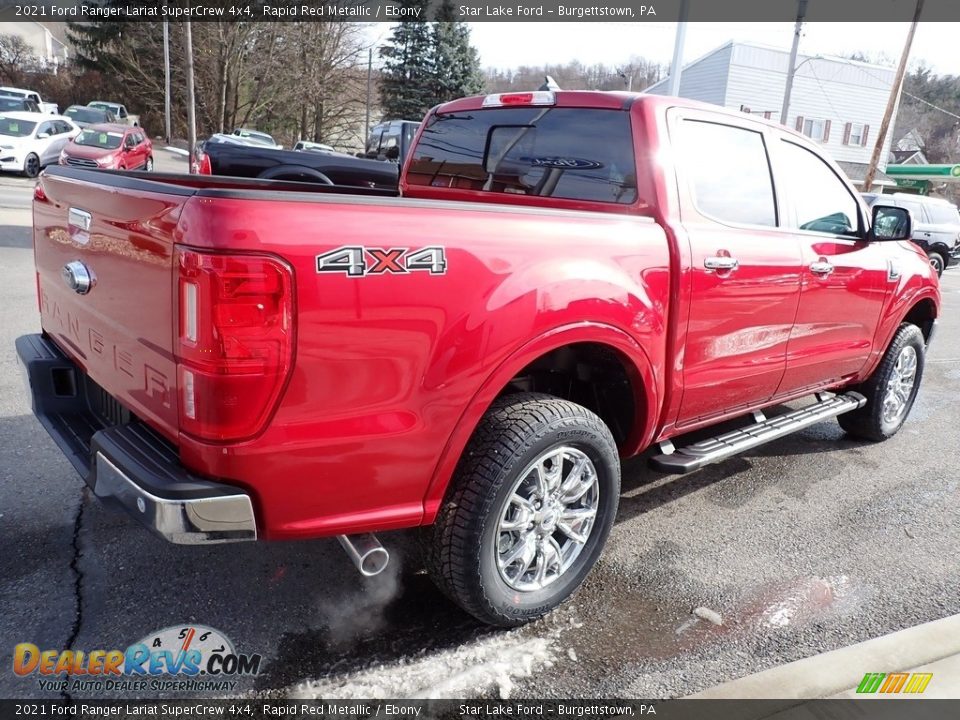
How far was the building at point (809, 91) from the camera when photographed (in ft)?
128

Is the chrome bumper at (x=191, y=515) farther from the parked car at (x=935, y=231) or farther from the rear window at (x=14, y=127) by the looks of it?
the rear window at (x=14, y=127)

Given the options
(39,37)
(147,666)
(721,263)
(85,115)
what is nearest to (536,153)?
(721,263)

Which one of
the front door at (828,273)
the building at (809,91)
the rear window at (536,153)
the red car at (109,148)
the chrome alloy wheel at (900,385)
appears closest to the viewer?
the rear window at (536,153)

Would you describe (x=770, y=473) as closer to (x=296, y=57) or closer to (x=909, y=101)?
(x=296, y=57)

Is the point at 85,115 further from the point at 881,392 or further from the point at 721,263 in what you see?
the point at 721,263

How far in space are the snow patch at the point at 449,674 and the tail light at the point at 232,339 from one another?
0.99 m

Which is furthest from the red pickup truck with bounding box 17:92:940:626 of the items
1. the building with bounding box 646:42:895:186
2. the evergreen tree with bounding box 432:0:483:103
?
the evergreen tree with bounding box 432:0:483:103

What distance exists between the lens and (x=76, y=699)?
7.58ft

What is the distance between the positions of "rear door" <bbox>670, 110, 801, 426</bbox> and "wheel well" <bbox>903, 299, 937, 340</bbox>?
6.92ft

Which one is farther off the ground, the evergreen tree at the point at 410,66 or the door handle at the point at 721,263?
the evergreen tree at the point at 410,66

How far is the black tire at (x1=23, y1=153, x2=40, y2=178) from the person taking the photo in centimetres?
1944

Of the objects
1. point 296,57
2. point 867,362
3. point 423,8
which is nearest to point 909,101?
point 423,8

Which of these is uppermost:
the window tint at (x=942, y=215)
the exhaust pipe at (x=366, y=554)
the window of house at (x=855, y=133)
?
the window of house at (x=855, y=133)

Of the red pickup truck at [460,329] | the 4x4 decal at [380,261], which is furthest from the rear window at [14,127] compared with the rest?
the 4x4 decal at [380,261]
